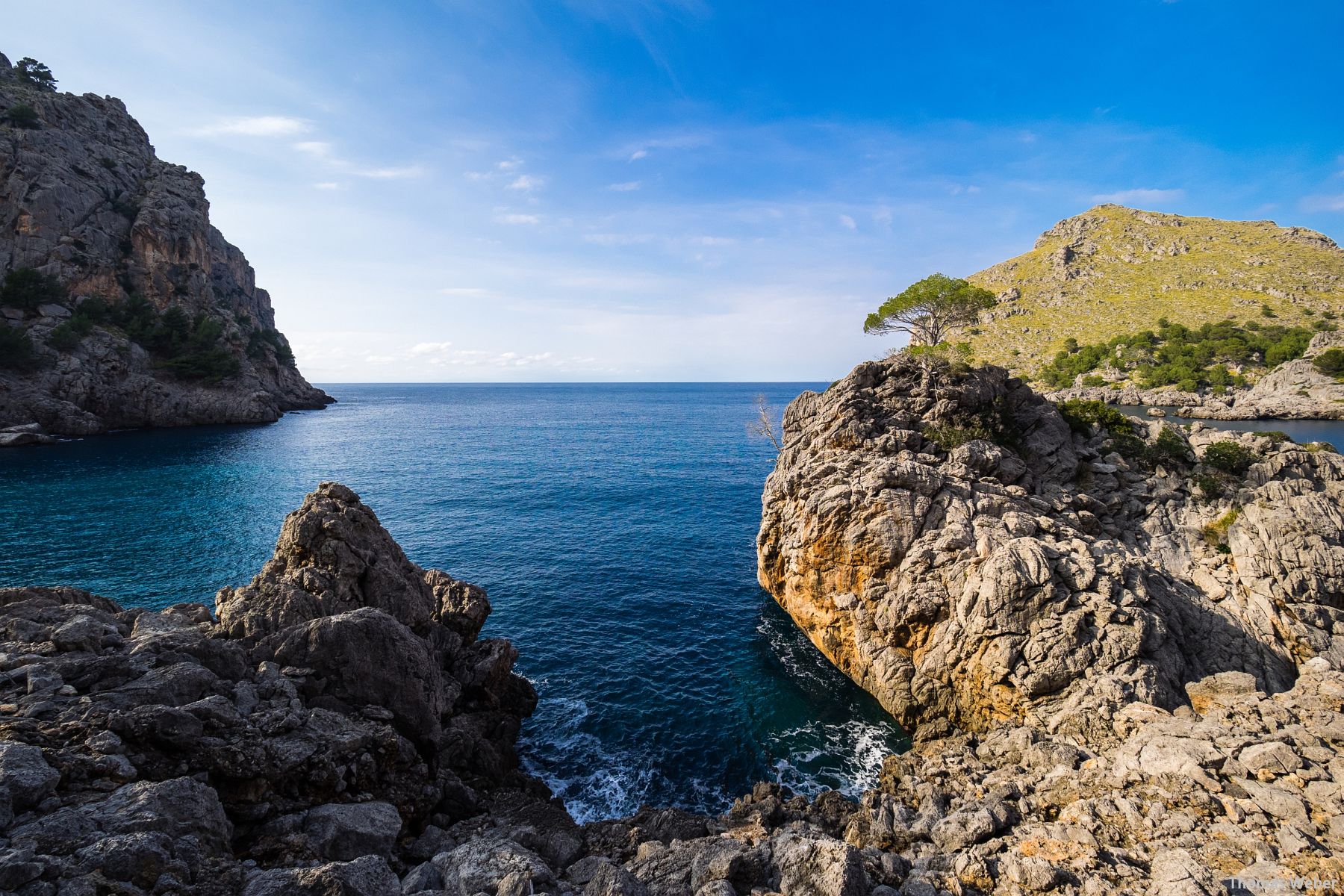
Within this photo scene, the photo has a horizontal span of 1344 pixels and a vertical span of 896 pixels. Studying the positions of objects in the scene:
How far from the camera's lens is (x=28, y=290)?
295 feet

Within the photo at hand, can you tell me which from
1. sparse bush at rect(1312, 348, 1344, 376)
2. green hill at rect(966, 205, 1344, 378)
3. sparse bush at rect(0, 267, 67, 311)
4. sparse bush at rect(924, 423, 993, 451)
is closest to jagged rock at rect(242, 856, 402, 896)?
sparse bush at rect(924, 423, 993, 451)

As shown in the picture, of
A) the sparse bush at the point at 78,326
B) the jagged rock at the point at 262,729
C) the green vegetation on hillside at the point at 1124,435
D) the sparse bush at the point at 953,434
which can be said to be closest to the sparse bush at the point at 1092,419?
the green vegetation on hillside at the point at 1124,435

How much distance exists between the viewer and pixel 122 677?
16844mm

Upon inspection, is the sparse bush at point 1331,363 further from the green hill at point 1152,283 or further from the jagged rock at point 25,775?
the jagged rock at point 25,775

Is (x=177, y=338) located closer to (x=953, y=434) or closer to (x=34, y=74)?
(x=34, y=74)

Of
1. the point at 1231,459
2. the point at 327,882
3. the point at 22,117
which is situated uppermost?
the point at 22,117

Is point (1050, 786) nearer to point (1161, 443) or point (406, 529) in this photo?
point (1161, 443)

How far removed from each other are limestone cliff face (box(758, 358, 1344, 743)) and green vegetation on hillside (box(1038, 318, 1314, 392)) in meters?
113

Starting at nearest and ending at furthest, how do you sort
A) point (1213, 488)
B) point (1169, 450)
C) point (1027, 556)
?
point (1027, 556) → point (1213, 488) → point (1169, 450)

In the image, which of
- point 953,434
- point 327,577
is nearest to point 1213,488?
point 953,434

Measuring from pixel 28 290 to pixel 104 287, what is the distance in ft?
46.0

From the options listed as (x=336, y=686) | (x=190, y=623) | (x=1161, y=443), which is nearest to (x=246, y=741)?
(x=336, y=686)

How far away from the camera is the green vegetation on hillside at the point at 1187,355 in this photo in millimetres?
120438

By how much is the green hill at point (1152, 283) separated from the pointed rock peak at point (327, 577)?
527ft
